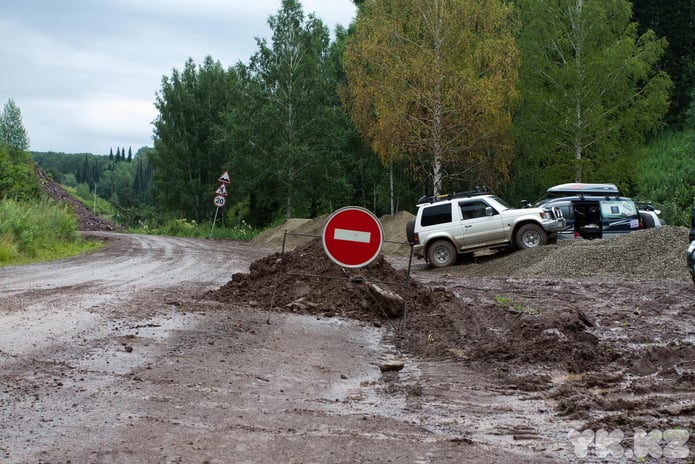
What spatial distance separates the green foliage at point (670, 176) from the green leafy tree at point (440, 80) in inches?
283

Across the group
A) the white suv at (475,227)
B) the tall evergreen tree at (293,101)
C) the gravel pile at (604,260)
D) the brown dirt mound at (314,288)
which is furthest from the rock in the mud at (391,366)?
the tall evergreen tree at (293,101)

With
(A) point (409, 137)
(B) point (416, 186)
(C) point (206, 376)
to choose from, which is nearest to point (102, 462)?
(C) point (206, 376)

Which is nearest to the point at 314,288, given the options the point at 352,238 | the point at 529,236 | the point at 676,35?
the point at 352,238

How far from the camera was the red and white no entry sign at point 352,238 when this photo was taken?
32.4 ft

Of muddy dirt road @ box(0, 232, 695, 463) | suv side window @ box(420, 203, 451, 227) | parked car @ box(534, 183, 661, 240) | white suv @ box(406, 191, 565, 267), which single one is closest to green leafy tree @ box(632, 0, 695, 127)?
parked car @ box(534, 183, 661, 240)

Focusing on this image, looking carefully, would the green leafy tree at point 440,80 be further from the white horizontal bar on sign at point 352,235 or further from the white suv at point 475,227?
the white horizontal bar on sign at point 352,235

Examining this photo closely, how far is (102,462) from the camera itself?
165 inches

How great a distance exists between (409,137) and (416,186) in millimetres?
12338

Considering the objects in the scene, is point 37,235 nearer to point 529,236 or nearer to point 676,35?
point 529,236

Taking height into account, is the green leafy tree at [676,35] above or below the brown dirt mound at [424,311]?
above

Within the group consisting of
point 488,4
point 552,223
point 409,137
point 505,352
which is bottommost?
point 505,352

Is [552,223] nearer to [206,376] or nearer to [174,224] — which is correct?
[206,376]

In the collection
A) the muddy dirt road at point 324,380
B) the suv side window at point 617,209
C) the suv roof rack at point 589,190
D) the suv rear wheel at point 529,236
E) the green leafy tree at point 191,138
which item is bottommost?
the muddy dirt road at point 324,380

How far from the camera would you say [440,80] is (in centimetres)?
3628
